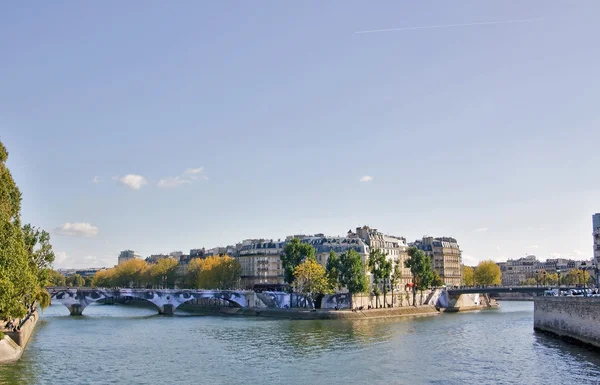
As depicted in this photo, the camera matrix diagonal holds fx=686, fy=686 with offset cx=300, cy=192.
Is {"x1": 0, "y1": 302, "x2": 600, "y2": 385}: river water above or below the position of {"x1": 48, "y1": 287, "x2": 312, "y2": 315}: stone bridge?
below

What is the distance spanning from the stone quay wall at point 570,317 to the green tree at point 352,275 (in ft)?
99.9

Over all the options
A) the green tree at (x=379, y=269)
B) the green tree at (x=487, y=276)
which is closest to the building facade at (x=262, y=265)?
the green tree at (x=379, y=269)

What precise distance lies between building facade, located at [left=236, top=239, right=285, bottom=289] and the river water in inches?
2619

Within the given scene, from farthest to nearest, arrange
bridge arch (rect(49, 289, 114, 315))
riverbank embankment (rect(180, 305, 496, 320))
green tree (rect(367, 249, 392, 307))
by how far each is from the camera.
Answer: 1. bridge arch (rect(49, 289, 114, 315))
2. green tree (rect(367, 249, 392, 307))
3. riverbank embankment (rect(180, 305, 496, 320))

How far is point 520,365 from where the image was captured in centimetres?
4697

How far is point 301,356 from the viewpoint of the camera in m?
51.8

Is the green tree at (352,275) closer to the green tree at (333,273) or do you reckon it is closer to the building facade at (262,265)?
the green tree at (333,273)

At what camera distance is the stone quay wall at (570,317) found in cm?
5169

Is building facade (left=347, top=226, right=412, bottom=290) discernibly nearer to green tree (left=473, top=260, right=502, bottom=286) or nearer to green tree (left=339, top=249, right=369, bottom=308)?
green tree (left=473, top=260, right=502, bottom=286)

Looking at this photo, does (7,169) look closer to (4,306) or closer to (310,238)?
(4,306)

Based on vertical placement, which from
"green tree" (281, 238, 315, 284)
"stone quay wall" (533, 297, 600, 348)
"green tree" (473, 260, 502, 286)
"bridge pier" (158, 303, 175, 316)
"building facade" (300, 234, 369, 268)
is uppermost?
"building facade" (300, 234, 369, 268)

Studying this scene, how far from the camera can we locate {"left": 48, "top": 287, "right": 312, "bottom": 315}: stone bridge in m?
104

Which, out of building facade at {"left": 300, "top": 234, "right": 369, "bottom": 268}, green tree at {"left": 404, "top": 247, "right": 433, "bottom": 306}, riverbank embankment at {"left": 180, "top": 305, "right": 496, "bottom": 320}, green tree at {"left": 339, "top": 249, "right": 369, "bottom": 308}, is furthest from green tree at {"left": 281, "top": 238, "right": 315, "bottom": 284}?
building facade at {"left": 300, "top": 234, "right": 369, "bottom": 268}

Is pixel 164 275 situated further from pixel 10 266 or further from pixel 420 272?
pixel 10 266
